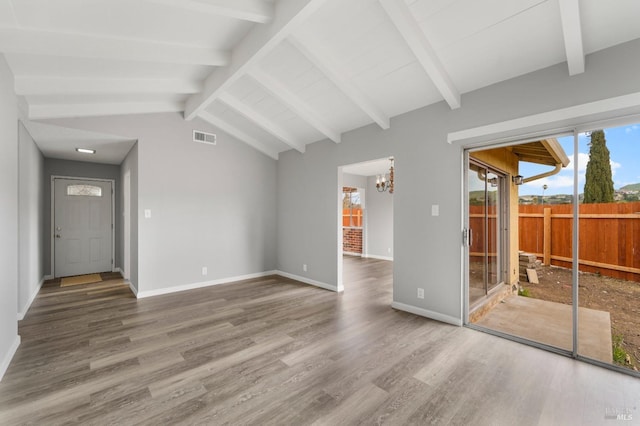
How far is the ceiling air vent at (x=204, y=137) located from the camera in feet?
16.1

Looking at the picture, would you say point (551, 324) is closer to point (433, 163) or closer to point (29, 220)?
point (433, 163)

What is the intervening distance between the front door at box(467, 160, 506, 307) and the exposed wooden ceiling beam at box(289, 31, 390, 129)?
149cm

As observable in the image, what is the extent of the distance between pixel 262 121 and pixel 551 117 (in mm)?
3731

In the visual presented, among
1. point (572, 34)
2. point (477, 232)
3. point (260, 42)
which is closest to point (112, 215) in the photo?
point (260, 42)

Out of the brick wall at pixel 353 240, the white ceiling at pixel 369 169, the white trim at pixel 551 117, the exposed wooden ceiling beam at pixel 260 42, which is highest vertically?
the exposed wooden ceiling beam at pixel 260 42

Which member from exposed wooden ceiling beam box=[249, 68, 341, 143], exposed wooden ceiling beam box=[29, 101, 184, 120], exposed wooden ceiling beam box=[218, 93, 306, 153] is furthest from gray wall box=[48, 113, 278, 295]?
exposed wooden ceiling beam box=[249, 68, 341, 143]

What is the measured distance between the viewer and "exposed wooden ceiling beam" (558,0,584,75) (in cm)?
197

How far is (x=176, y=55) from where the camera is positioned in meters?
2.98

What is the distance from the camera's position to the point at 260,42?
270cm

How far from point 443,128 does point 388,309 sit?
8.00 feet

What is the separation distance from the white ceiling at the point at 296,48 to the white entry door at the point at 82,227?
9.55 feet

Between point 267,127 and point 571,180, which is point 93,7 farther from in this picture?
point 571,180

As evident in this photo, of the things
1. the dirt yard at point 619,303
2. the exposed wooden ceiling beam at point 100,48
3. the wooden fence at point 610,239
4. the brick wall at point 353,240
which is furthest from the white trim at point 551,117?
the brick wall at point 353,240

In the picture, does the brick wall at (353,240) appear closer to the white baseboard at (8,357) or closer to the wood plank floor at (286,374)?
the wood plank floor at (286,374)
